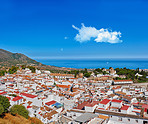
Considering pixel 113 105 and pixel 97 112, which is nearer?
pixel 97 112

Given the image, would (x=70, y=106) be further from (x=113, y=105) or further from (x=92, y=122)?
(x=92, y=122)

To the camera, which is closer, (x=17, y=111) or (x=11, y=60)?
(x=17, y=111)

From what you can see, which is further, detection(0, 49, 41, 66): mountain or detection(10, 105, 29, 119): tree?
detection(0, 49, 41, 66): mountain

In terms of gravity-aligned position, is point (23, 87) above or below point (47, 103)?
above

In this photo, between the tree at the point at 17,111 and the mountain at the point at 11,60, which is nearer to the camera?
the tree at the point at 17,111

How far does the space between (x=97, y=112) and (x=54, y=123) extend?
16.6 ft

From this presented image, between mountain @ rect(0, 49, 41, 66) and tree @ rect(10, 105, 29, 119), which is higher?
mountain @ rect(0, 49, 41, 66)

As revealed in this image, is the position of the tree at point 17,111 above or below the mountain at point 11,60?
below

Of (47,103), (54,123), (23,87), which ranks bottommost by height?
(54,123)

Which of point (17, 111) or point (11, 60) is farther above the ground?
point (11, 60)

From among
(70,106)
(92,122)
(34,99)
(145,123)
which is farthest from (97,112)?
(34,99)

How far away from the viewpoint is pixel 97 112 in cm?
1477

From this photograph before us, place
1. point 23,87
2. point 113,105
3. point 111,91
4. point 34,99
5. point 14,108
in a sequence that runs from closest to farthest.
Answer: point 14,108 → point 113,105 → point 34,99 → point 23,87 → point 111,91

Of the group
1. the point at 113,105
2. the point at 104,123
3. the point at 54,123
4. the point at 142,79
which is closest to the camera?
the point at 104,123
